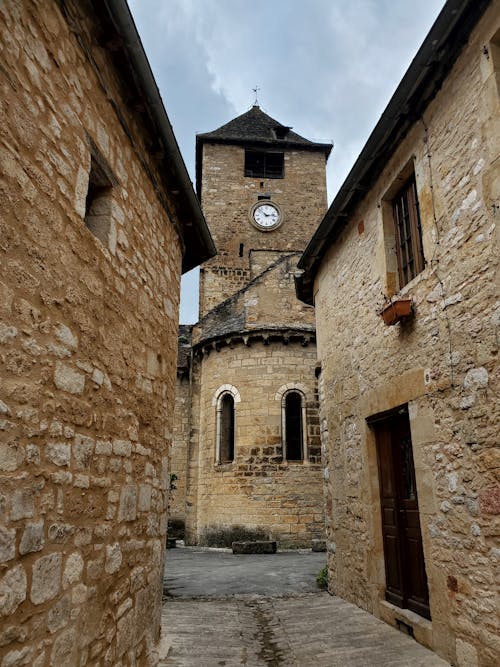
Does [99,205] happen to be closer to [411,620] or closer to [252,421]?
[411,620]

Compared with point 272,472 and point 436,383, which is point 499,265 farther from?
point 272,472

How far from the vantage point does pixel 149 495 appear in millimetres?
4398

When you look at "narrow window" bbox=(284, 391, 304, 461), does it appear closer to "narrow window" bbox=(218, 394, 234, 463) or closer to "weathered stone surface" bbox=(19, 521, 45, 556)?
"narrow window" bbox=(218, 394, 234, 463)

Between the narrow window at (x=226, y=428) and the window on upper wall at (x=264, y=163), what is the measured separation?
13.1 metres

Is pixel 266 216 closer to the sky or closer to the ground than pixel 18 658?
closer to the sky

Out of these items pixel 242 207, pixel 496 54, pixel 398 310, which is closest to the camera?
pixel 496 54

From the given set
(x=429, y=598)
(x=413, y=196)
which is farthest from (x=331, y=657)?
(x=413, y=196)

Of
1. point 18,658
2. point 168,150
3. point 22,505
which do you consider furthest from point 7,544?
point 168,150

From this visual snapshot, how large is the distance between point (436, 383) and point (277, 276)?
455 inches

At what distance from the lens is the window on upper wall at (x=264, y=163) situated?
2397 cm

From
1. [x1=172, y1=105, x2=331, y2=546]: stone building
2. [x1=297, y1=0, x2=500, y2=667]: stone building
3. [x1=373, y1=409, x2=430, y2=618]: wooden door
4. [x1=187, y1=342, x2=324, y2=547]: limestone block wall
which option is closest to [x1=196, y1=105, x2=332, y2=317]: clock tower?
[x1=172, y1=105, x2=331, y2=546]: stone building

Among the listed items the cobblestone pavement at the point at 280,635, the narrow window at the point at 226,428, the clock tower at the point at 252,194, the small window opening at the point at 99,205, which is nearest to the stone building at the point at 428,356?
the cobblestone pavement at the point at 280,635

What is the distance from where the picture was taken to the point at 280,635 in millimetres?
5152

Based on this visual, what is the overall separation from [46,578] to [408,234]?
182 inches
